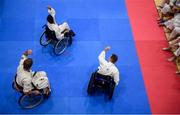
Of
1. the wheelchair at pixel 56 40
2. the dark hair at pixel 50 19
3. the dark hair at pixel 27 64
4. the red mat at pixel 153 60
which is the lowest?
the red mat at pixel 153 60

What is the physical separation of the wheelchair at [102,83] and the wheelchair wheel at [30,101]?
1123 mm

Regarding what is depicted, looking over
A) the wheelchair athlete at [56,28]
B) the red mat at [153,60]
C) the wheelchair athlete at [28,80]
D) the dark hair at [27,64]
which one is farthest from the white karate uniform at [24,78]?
the red mat at [153,60]

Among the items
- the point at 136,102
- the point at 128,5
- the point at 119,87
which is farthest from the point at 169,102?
the point at 128,5

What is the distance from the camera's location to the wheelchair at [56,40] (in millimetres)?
6941

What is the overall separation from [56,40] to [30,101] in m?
1.63

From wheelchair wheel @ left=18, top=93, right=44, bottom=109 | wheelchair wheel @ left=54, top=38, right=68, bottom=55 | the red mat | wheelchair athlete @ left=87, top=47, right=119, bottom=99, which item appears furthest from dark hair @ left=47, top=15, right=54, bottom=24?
the red mat

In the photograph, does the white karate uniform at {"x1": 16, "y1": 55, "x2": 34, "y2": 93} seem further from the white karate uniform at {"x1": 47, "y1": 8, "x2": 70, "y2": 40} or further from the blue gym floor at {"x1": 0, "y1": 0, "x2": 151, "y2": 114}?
the white karate uniform at {"x1": 47, "y1": 8, "x2": 70, "y2": 40}

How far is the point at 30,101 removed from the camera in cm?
636

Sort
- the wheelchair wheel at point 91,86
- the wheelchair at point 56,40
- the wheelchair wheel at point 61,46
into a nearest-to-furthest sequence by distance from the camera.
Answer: the wheelchair wheel at point 91,86 → the wheelchair at point 56,40 → the wheelchair wheel at point 61,46

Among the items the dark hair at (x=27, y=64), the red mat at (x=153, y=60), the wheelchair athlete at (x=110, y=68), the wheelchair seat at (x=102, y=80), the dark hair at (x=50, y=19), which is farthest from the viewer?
the red mat at (x=153, y=60)

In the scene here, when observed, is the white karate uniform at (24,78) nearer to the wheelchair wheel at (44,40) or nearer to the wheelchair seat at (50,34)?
the wheelchair seat at (50,34)

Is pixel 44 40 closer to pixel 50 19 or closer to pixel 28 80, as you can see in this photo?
pixel 50 19

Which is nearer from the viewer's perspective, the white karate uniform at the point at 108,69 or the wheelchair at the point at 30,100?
the white karate uniform at the point at 108,69

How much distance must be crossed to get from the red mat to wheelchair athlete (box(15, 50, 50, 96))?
2578mm
